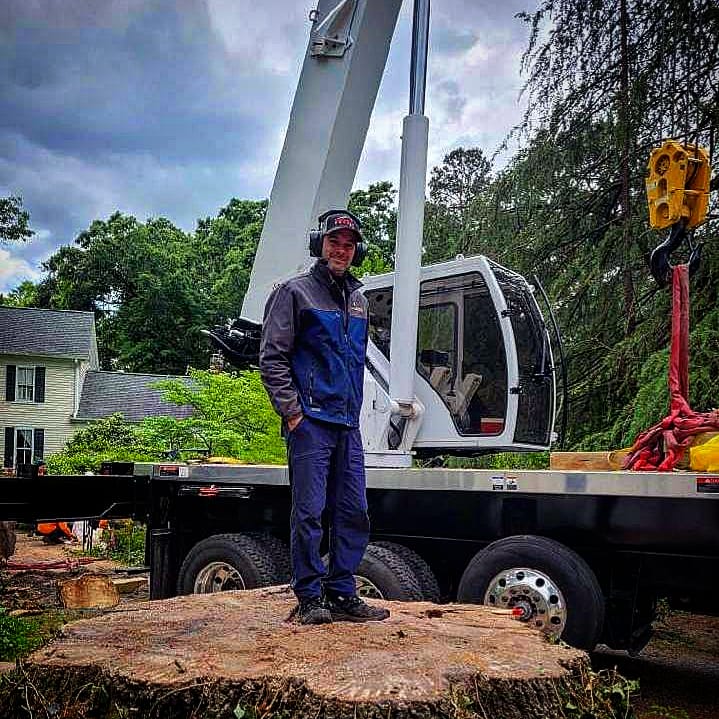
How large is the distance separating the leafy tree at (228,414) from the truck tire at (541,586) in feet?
30.1

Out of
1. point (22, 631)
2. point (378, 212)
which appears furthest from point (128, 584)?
point (378, 212)

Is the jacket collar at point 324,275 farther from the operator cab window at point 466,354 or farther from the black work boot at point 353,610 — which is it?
the operator cab window at point 466,354

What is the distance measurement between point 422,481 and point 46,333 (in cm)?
3407

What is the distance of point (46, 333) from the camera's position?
3800cm

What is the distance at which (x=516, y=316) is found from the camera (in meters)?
7.38

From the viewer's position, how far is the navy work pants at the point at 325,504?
4387 mm

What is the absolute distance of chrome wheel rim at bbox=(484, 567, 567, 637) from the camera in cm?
567

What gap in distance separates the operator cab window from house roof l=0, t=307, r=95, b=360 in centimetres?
3184

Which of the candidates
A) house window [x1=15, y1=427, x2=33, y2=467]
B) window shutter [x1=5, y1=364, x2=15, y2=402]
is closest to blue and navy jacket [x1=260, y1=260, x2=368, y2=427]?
window shutter [x1=5, y1=364, x2=15, y2=402]

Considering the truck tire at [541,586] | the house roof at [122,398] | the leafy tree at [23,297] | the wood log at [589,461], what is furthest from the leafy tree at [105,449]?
the leafy tree at [23,297]

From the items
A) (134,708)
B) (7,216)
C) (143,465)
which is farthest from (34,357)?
(134,708)

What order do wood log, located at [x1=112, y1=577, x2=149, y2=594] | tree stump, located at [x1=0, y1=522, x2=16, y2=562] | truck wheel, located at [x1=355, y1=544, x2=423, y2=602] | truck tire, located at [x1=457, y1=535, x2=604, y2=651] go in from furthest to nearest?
1. tree stump, located at [x1=0, y1=522, x2=16, y2=562]
2. wood log, located at [x1=112, y1=577, x2=149, y2=594]
3. truck wheel, located at [x1=355, y1=544, x2=423, y2=602]
4. truck tire, located at [x1=457, y1=535, x2=604, y2=651]

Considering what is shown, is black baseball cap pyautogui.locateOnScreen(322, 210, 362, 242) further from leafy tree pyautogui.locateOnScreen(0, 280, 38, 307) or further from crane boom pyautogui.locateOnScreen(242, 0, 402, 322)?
leafy tree pyautogui.locateOnScreen(0, 280, 38, 307)

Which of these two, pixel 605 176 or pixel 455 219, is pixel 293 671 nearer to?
pixel 605 176
